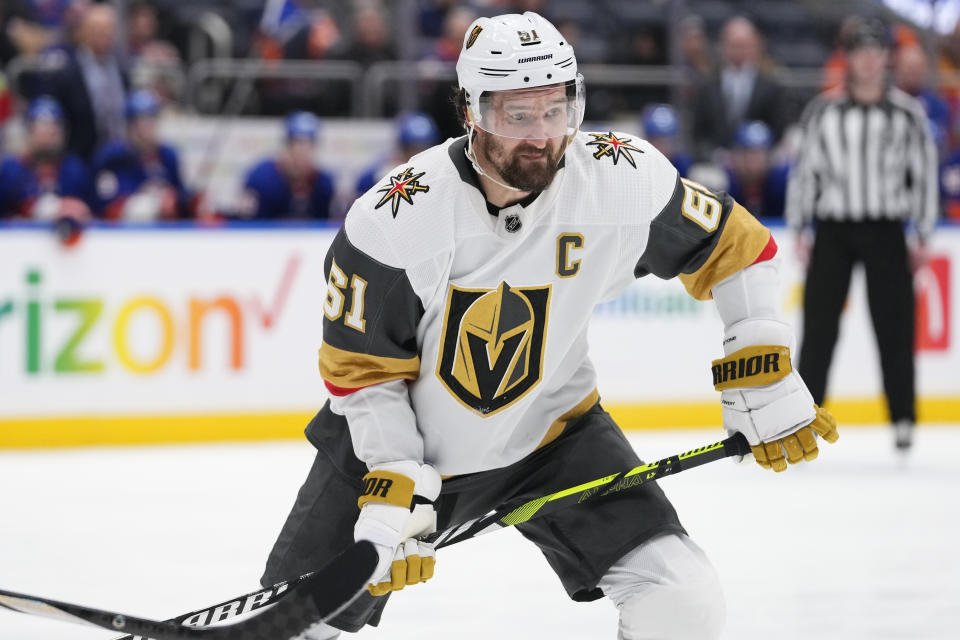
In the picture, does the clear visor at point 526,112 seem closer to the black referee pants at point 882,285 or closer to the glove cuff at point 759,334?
the glove cuff at point 759,334

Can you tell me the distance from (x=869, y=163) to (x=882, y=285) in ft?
1.49

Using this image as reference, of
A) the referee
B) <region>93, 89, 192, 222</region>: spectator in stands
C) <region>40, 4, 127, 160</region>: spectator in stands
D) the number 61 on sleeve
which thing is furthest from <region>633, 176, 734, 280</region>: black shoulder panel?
<region>40, 4, 127, 160</region>: spectator in stands

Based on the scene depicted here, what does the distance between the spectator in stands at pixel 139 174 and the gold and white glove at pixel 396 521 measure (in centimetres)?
387

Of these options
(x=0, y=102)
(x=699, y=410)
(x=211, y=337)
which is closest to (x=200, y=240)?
(x=211, y=337)

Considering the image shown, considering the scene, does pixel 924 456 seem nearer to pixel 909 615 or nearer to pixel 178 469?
pixel 909 615

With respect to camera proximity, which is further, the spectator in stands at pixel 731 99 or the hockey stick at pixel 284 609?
the spectator in stands at pixel 731 99

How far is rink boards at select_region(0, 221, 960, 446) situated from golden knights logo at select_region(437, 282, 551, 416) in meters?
3.32

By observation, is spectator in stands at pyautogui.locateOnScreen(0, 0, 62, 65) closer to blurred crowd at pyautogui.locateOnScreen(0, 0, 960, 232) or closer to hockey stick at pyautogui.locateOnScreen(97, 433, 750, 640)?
blurred crowd at pyautogui.locateOnScreen(0, 0, 960, 232)

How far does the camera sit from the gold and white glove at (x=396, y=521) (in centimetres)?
213

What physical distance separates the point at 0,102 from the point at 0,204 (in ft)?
3.17

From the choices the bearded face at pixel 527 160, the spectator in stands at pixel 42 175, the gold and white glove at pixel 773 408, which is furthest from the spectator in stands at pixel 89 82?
the gold and white glove at pixel 773 408

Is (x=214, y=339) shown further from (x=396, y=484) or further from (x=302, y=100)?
(x=396, y=484)

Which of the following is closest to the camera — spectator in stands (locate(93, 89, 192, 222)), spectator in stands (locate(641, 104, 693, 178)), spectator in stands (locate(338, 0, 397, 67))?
spectator in stands (locate(93, 89, 192, 222))

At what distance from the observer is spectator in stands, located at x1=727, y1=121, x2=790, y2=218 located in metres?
6.38
